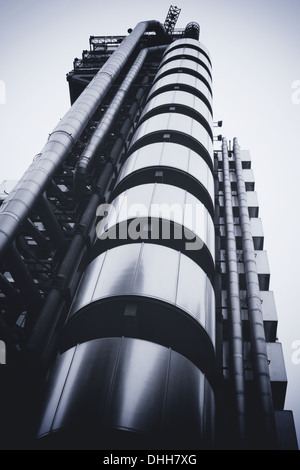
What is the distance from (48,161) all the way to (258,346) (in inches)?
484

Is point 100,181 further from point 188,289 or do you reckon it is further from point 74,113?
point 188,289

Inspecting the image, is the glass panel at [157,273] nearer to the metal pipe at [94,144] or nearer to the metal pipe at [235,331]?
the metal pipe at [235,331]

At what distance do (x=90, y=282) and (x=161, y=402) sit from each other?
5.47 meters

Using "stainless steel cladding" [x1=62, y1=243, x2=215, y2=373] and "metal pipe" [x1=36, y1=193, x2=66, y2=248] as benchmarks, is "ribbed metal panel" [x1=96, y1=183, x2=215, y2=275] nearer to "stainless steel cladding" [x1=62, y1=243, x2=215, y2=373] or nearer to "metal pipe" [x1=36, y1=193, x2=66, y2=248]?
"stainless steel cladding" [x1=62, y1=243, x2=215, y2=373]

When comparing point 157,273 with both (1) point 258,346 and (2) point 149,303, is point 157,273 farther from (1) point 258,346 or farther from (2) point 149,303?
(1) point 258,346

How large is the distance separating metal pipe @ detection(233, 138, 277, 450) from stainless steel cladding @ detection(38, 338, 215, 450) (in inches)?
107

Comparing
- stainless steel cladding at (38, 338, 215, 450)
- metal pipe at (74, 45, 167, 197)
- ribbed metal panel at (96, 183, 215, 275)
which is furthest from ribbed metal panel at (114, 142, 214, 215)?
stainless steel cladding at (38, 338, 215, 450)

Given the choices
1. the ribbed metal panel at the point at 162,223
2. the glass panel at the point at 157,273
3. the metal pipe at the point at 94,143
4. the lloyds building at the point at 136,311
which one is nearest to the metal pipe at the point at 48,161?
the lloyds building at the point at 136,311

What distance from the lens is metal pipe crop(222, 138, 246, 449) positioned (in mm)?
12066

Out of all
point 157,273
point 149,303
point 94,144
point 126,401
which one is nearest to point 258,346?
point 149,303

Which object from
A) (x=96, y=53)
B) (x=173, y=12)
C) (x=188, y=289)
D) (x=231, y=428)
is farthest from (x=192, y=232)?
(x=173, y=12)

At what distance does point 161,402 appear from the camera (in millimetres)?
9016

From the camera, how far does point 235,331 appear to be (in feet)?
49.3

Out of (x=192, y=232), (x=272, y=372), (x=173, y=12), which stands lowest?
(x=272, y=372)
